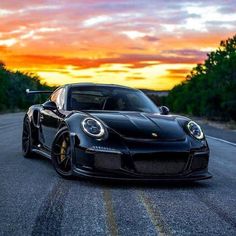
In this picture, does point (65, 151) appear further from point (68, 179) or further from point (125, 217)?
point (125, 217)

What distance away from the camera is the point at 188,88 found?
405 ft

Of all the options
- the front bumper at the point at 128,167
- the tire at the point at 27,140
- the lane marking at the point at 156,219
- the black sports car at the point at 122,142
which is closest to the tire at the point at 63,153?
the black sports car at the point at 122,142

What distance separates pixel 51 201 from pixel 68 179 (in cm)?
161

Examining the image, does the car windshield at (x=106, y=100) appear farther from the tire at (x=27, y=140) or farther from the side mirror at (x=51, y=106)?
the tire at (x=27, y=140)

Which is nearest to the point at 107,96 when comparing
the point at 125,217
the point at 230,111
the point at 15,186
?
the point at 15,186

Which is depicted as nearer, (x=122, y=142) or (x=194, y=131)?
(x=122, y=142)

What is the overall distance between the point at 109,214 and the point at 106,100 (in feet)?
11.4

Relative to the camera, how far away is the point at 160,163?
23.5 feet

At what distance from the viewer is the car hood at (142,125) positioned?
7.34 m

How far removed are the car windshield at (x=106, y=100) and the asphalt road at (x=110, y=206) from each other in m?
1.10

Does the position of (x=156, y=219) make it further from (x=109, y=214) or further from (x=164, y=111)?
(x=164, y=111)

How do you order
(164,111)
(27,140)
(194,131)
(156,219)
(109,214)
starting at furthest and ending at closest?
(27,140), (164,111), (194,131), (109,214), (156,219)

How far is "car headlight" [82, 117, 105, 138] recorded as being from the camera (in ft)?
24.0

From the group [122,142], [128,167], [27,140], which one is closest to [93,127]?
[122,142]
